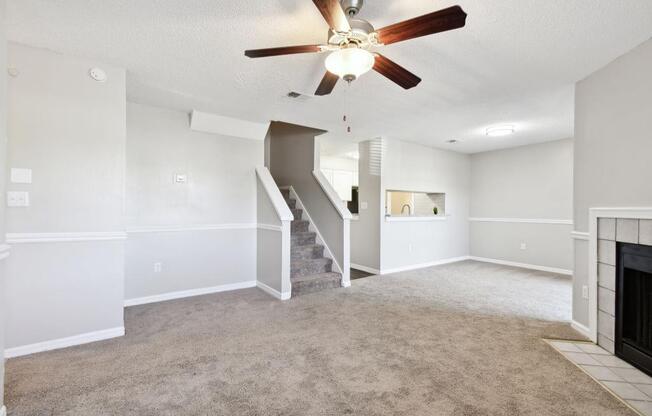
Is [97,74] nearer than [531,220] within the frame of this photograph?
Yes

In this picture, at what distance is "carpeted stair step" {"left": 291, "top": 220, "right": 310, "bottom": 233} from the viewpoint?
4.97m

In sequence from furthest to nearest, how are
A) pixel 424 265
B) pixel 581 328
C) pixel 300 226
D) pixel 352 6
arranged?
pixel 424 265
pixel 300 226
pixel 581 328
pixel 352 6

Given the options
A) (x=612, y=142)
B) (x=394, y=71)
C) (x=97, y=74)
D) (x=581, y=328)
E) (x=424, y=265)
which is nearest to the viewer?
(x=394, y=71)

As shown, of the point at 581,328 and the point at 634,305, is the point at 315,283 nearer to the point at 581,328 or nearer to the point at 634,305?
the point at 581,328

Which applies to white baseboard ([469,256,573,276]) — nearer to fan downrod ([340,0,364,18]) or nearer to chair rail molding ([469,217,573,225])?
chair rail molding ([469,217,573,225])

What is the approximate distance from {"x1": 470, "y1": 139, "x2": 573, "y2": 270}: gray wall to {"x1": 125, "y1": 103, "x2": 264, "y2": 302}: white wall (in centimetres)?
469

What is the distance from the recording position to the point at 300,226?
5020mm

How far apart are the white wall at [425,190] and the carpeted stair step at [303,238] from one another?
1.19 m

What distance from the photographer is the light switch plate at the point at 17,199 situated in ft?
7.33

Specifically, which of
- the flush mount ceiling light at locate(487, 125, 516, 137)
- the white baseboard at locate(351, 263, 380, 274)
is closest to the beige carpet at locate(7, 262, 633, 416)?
the white baseboard at locate(351, 263, 380, 274)

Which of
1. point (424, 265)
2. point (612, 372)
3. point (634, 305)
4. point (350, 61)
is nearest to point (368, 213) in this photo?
point (424, 265)

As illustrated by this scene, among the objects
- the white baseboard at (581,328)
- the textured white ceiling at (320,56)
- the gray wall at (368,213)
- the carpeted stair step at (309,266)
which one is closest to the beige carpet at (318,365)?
the white baseboard at (581,328)

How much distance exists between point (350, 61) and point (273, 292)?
9.71ft

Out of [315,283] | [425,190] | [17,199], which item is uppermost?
[425,190]
